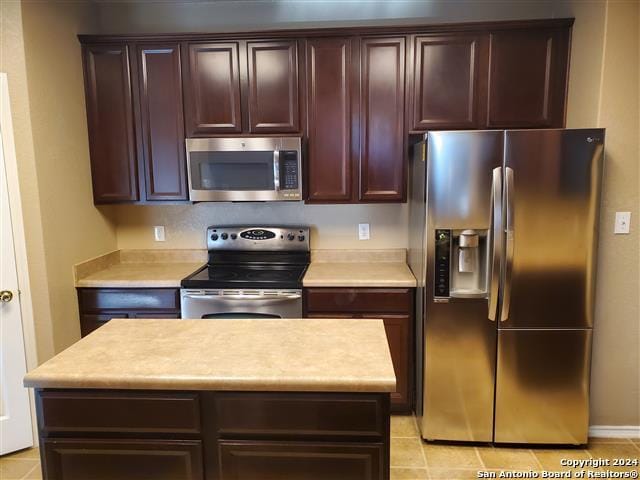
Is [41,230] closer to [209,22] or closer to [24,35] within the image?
[24,35]

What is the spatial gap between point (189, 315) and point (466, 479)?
6.03 ft

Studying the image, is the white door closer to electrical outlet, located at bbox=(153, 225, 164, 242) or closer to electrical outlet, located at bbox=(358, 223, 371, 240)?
electrical outlet, located at bbox=(153, 225, 164, 242)

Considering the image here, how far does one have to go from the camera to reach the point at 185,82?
107 inches

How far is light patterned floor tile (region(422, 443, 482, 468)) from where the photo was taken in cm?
223

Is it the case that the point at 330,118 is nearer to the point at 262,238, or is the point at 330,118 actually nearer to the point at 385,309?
the point at 262,238

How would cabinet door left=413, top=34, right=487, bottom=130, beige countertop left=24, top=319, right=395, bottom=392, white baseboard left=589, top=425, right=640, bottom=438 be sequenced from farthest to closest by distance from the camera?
cabinet door left=413, top=34, right=487, bottom=130, white baseboard left=589, top=425, right=640, bottom=438, beige countertop left=24, top=319, right=395, bottom=392

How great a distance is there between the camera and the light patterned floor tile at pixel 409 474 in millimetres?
2135

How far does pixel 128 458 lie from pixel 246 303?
4.31 ft

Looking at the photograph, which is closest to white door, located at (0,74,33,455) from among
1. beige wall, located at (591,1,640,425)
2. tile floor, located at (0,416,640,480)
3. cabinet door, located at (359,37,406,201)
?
tile floor, located at (0,416,640,480)

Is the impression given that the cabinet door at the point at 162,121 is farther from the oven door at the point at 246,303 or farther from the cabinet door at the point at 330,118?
the cabinet door at the point at 330,118

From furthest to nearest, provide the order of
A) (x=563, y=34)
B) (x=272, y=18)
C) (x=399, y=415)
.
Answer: (x=272, y=18) < (x=399, y=415) < (x=563, y=34)

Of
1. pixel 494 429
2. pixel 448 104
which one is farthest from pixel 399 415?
pixel 448 104

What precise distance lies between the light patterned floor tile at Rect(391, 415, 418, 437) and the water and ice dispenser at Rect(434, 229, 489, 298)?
0.92 meters

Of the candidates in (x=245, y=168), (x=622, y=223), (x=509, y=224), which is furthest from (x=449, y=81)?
(x=245, y=168)
